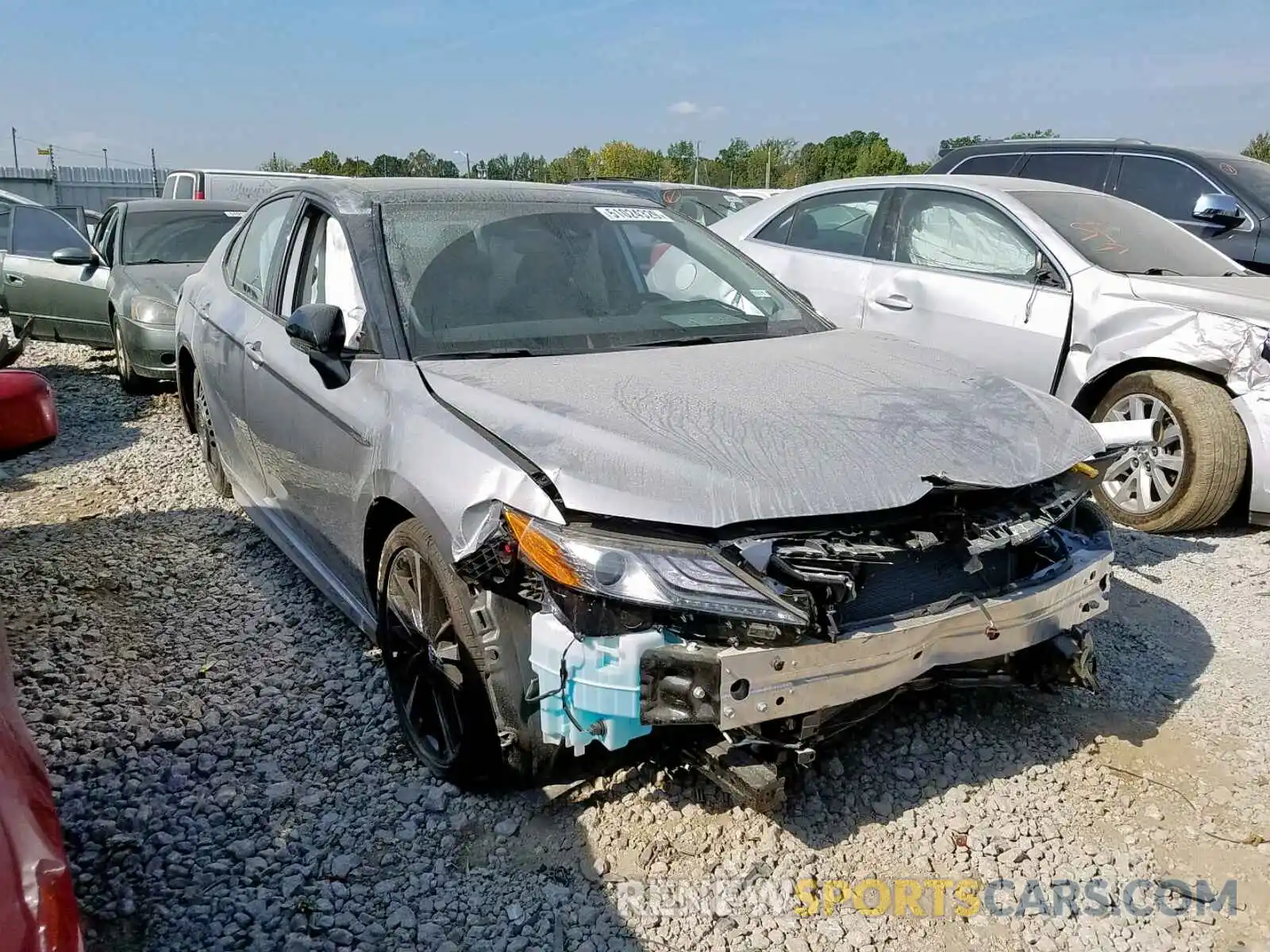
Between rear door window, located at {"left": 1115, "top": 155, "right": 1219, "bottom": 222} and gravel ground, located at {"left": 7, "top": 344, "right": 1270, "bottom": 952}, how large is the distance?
15.2ft

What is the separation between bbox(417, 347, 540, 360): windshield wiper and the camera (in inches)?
116

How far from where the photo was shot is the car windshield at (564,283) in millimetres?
3137

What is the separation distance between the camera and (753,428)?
2518 mm

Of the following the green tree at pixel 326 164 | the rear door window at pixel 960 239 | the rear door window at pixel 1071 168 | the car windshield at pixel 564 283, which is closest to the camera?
the car windshield at pixel 564 283

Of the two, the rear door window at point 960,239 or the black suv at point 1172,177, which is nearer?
the rear door window at point 960,239

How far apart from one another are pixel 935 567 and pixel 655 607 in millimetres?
785

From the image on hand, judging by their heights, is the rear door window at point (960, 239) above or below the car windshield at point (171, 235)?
above

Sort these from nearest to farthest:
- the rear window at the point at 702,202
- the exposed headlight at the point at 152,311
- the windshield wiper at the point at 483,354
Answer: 1. the windshield wiper at the point at 483,354
2. the exposed headlight at the point at 152,311
3. the rear window at the point at 702,202

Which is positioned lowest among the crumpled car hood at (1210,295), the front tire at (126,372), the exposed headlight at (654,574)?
the front tire at (126,372)

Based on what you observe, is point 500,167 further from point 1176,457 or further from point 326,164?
point 1176,457

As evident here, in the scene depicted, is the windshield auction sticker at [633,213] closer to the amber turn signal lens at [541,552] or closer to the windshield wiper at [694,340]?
the windshield wiper at [694,340]

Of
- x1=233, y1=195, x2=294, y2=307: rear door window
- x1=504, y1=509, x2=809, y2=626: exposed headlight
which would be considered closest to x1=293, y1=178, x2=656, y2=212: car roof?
x1=233, y1=195, x2=294, y2=307: rear door window

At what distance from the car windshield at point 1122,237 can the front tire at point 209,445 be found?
180 inches

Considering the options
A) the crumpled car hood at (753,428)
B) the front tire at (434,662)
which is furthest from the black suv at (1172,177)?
the front tire at (434,662)
